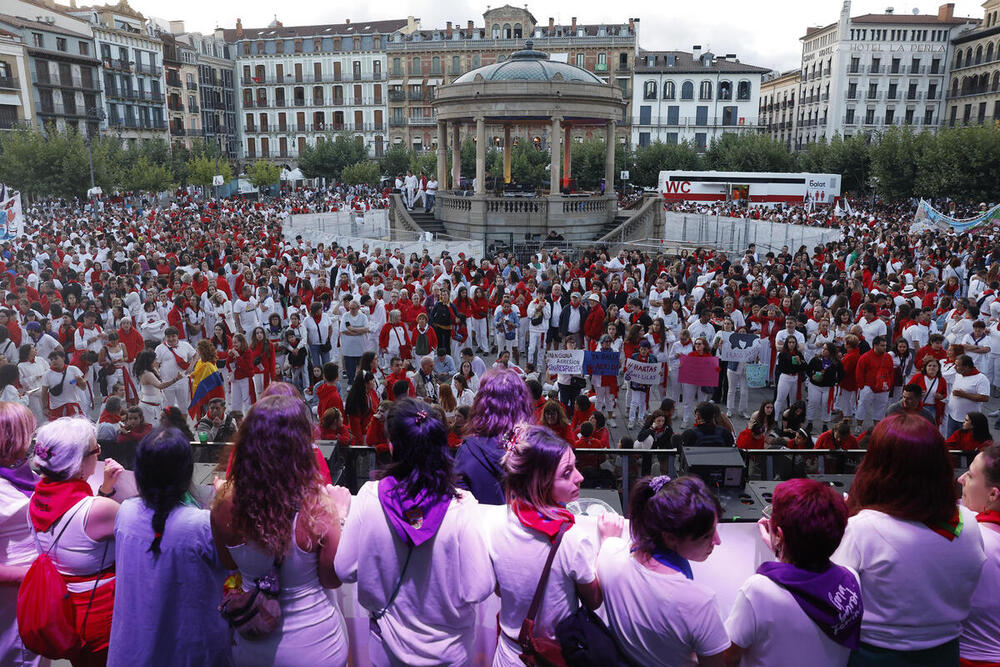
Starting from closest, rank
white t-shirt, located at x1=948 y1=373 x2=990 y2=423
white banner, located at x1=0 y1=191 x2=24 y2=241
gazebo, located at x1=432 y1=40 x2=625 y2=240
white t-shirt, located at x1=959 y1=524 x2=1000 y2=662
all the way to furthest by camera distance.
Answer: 1. white t-shirt, located at x1=959 y1=524 x2=1000 y2=662
2. white t-shirt, located at x1=948 y1=373 x2=990 y2=423
3. white banner, located at x1=0 y1=191 x2=24 y2=241
4. gazebo, located at x1=432 y1=40 x2=625 y2=240

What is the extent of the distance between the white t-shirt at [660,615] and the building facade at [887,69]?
70.4m

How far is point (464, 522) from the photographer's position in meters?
2.81

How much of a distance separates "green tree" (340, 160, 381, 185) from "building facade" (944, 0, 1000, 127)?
149ft

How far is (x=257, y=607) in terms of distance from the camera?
281cm

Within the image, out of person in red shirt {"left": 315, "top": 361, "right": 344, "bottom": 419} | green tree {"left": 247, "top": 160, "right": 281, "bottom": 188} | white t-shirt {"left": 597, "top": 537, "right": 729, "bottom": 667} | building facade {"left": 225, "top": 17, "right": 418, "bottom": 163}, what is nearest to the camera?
white t-shirt {"left": 597, "top": 537, "right": 729, "bottom": 667}

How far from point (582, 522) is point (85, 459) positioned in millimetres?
2234

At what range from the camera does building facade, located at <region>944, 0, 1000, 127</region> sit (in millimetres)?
56812

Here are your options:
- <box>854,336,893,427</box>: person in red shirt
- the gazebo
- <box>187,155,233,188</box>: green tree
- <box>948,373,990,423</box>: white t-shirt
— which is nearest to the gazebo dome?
the gazebo

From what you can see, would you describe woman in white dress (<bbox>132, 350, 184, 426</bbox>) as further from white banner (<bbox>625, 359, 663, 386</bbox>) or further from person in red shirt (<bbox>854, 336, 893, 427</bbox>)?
person in red shirt (<bbox>854, 336, 893, 427</bbox>)

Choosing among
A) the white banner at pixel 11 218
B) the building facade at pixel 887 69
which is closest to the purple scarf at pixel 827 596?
the white banner at pixel 11 218

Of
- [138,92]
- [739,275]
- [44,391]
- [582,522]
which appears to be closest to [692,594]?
[582,522]

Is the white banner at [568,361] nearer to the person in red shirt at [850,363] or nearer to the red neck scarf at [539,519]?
the person in red shirt at [850,363]

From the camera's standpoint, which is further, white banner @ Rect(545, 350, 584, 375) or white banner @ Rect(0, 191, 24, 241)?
white banner @ Rect(0, 191, 24, 241)

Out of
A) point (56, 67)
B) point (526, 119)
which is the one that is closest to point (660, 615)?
point (526, 119)
